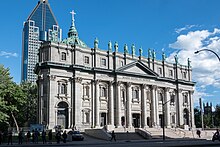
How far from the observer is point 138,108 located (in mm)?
69688

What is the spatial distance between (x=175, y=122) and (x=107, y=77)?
934 inches

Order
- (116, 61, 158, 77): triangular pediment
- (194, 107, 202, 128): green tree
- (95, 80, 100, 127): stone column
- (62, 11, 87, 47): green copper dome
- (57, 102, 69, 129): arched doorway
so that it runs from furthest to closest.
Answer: (194, 107, 202, 128): green tree → (116, 61, 158, 77): triangular pediment → (62, 11, 87, 47): green copper dome → (95, 80, 100, 127): stone column → (57, 102, 69, 129): arched doorway

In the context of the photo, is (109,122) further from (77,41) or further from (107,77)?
(77,41)

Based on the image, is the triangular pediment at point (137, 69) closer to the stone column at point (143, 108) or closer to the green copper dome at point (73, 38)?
the stone column at point (143, 108)

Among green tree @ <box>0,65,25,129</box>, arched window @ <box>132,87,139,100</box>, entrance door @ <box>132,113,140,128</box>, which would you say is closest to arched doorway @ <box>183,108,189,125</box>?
entrance door @ <box>132,113,140,128</box>

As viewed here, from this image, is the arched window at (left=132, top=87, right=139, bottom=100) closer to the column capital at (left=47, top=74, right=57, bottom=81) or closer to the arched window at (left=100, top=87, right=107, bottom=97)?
the arched window at (left=100, top=87, right=107, bottom=97)

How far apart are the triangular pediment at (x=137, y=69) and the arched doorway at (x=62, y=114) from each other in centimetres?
1441

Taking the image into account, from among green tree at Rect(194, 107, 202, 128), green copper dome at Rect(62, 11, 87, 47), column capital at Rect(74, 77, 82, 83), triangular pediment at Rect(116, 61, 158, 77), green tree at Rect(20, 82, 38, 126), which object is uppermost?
green copper dome at Rect(62, 11, 87, 47)

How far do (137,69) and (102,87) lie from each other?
10.3 meters

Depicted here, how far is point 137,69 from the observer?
2788 inches

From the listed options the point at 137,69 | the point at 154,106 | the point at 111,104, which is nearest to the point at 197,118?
the point at 154,106

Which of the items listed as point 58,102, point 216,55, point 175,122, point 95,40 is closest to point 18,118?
point 58,102

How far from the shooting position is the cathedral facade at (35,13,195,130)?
193 feet

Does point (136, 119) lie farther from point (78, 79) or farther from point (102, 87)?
point (78, 79)
